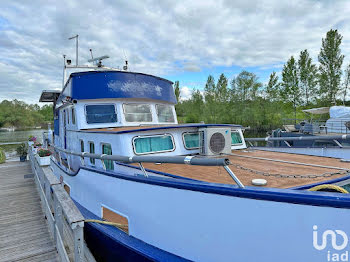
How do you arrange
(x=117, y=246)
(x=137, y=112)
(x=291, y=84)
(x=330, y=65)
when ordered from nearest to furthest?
1. (x=117, y=246)
2. (x=137, y=112)
3. (x=330, y=65)
4. (x=291, y=84)

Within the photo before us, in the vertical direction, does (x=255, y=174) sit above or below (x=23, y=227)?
above

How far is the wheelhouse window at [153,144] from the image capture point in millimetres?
5046

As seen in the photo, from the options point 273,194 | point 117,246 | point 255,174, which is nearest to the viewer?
point 273,194

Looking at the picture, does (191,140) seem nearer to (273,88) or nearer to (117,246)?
(117,246)

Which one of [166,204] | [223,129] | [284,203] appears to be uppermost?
[223,129]

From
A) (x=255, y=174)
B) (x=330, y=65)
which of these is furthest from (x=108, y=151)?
(x=330, y=65)

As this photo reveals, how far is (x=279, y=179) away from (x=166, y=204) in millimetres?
1792

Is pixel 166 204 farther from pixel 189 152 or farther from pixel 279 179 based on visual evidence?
pixel 189 152

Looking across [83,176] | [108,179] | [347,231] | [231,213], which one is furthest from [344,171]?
[83,176]

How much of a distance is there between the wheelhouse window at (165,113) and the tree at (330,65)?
1417 inches

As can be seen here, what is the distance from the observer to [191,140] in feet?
18.8

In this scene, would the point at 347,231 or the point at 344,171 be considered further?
the point at 344,171

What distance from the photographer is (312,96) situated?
3747 cm

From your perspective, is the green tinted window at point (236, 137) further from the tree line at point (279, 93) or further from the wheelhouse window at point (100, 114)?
the tree line at point (279, 93)
